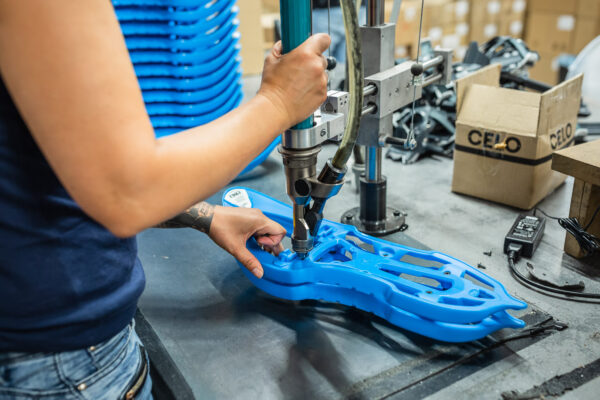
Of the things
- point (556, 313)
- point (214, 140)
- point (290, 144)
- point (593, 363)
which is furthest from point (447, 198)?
point (214, 140)

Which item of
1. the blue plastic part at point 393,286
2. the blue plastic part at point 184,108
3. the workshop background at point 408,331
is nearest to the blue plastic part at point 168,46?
the blue plastic part at point 184,108

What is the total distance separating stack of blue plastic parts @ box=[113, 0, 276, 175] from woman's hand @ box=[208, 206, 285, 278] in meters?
0.57

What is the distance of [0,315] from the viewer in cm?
52

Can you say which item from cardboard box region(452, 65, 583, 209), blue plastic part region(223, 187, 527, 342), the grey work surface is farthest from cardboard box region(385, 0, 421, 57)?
blue plastic part region(223, 187, 527, 342)

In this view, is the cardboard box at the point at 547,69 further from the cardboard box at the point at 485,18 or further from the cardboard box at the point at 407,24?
the cardboard box at the point at 407,24

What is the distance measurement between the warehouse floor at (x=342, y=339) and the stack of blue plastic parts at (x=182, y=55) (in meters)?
0.44

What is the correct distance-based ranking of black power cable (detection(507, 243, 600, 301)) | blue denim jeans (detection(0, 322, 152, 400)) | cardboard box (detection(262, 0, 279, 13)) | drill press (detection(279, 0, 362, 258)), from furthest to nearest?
cardboard box (detection(262, 0, 279, 13)) < black power cable (detection(507, 243, 600, 301)) < drill press (detection(279, 0, 362, 258)) < blue denim jeans (detection(0, 322, 152, 400))

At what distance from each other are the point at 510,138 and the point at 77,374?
109cm

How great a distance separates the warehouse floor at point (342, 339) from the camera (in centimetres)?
80

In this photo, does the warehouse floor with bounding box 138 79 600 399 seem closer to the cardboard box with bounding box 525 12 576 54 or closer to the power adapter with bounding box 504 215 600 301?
the power adapter with bounding box 504 215 600 301

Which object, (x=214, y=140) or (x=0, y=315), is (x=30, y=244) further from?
(x=214, y=140)

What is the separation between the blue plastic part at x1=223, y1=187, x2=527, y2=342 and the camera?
33.1 inches

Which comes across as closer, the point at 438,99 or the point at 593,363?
the point at 593,363

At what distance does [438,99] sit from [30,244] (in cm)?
134
